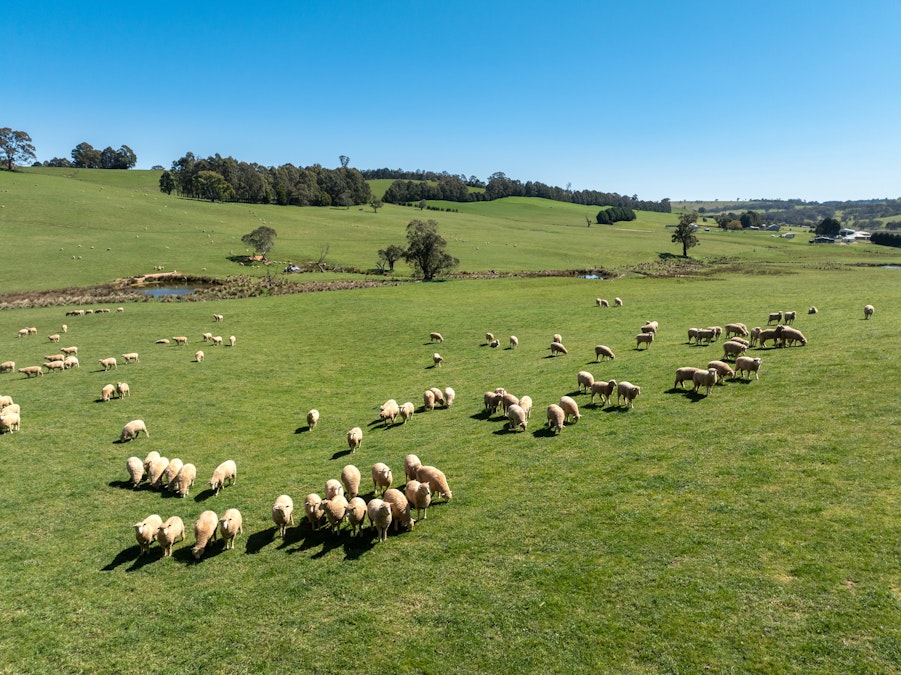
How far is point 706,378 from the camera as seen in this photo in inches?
784

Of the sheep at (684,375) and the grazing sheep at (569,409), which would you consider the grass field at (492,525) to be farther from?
the grazing sheep at (569,409)

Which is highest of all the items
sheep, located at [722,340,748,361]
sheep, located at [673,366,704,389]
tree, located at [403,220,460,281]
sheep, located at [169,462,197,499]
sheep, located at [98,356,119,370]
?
tree, located at [403,220,460,281]

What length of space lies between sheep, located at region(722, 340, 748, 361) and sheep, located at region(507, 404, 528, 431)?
13.3m

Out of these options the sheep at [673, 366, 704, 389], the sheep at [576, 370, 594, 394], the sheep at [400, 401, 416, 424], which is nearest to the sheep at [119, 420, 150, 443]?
the sheep at [400, 401, 416, 424]

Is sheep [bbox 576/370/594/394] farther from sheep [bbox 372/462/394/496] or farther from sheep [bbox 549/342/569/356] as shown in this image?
sheep [bbox 372/462/394/496]

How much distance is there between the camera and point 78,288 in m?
62.1

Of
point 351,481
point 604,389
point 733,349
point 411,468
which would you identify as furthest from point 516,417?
point 733,349

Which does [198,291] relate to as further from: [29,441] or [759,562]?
[759,562]

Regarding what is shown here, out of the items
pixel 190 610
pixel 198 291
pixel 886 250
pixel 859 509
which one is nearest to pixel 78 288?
pixel 198 291

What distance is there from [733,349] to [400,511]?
21365 mm

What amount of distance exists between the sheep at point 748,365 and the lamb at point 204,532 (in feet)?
74.9

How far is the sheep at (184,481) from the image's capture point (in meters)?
16.4

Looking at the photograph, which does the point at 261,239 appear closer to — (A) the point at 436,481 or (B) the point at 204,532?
(B) the point at 204,532

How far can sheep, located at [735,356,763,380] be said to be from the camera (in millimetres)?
20609
